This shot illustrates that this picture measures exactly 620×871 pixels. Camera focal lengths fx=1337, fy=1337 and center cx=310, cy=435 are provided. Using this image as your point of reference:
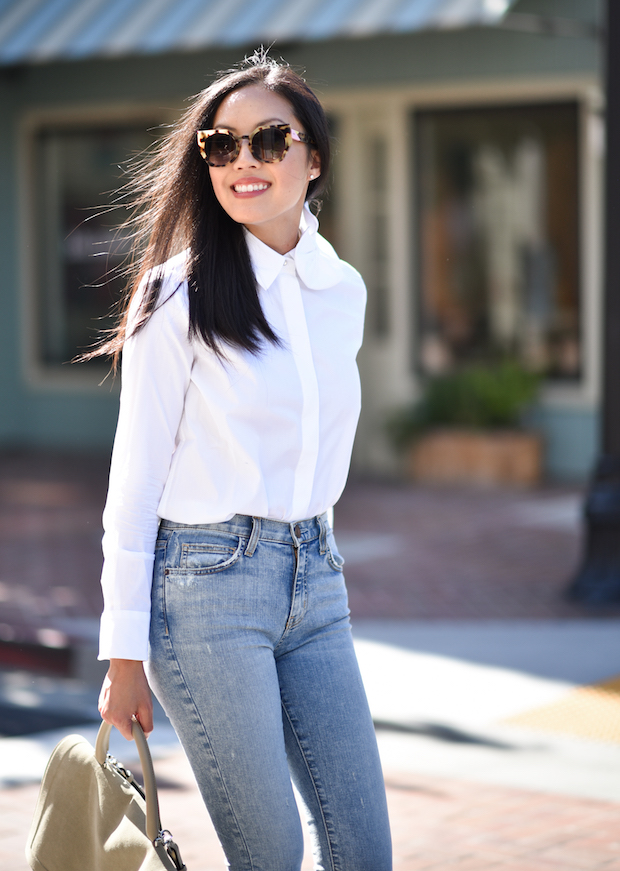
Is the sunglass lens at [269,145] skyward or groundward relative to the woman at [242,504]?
skyward

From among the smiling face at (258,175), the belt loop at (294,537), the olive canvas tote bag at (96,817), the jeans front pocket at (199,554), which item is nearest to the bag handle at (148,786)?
the olive canvas tote bag at (96,817)

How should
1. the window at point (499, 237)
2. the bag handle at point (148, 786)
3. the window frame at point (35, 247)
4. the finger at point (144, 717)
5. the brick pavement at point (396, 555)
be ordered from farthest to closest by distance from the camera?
the window frame at point (35, 247), the window at point (499, 237), the brick pavement at point (396, 555), the finger at point (144, 717), the bag handle at point (148, 786)

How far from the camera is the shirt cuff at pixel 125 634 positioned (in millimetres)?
2379

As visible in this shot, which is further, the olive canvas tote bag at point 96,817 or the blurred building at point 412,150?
the blurred building at point 412,150

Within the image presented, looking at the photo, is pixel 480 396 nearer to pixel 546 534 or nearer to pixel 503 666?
pixel 546 534

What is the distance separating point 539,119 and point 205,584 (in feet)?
35.3

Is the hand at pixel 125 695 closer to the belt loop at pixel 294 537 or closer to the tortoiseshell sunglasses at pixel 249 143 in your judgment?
the belt loop at pixel 294 537

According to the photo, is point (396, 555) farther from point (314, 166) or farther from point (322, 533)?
point (322, 533)

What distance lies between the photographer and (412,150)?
12984 mm

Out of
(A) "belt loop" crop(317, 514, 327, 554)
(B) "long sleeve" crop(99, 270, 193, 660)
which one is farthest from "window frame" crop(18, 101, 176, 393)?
(B) "long sleeve" crop(99, 270, 193, 660)

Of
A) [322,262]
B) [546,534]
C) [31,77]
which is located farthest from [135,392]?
[31,77]

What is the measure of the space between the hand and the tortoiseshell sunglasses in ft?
3.20

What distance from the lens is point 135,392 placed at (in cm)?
242

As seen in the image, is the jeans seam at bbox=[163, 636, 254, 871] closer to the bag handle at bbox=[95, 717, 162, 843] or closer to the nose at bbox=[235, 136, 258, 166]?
the bag handle at bbox=[95, 717, 162, 843]
